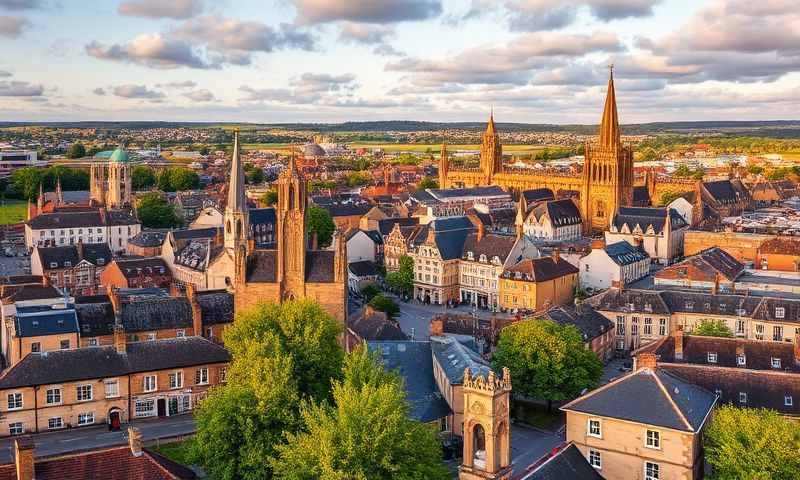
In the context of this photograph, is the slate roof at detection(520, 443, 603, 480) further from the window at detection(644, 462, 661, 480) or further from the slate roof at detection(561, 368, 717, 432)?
the slate roof at detection(561, 368, 717, 432)

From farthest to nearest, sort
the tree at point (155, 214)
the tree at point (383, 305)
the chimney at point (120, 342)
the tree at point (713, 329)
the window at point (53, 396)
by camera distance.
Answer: the tree at point (155, 214)
the tree at point (383, 305)
the tree at point (713, 329)
the chimney at point (120, 342)
the window at point (53, 396)

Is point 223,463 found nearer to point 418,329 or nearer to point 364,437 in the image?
point 364,437

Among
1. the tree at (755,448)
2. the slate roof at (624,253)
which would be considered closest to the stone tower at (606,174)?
the slate roof at (624,253)

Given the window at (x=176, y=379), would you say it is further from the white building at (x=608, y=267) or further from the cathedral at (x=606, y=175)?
→ the cathedral at (x=606, y=175)

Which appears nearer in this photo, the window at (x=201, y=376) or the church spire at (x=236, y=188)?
the window at (x=201, y=376)

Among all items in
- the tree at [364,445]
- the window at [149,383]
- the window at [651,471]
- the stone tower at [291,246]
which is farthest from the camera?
the stone tower at [291,246]

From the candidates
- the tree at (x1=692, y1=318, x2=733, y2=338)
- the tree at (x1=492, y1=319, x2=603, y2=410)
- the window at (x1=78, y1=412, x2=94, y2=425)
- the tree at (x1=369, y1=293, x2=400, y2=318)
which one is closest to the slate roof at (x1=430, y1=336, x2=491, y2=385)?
the tree at (x1=492, y1=319, x2=603, y2=410)

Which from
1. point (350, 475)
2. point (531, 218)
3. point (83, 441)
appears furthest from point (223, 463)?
point (531, 218)
